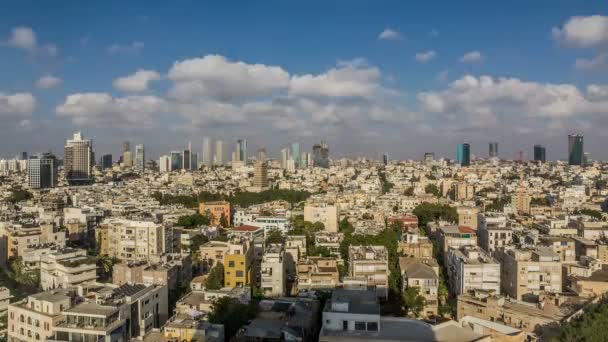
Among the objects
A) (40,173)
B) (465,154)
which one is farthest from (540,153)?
(40,173)

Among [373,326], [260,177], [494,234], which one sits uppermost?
[260,177]

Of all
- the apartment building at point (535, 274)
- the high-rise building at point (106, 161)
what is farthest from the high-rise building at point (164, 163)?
the apartment building at point (535, 274)

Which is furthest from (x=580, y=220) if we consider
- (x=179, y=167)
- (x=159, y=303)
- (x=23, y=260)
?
(x=179, y=167)

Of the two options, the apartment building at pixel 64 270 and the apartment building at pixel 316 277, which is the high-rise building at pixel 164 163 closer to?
the apartment building at pixel 64 270

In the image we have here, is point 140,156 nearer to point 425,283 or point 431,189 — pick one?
point 431,189

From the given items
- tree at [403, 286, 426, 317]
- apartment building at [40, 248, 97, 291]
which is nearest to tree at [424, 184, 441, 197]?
tree at [403, 286, 426, 317]

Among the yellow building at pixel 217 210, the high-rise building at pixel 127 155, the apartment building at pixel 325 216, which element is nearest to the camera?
the apartment building at pixel 325 216

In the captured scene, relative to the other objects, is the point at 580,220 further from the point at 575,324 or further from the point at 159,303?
the point at 159,303
